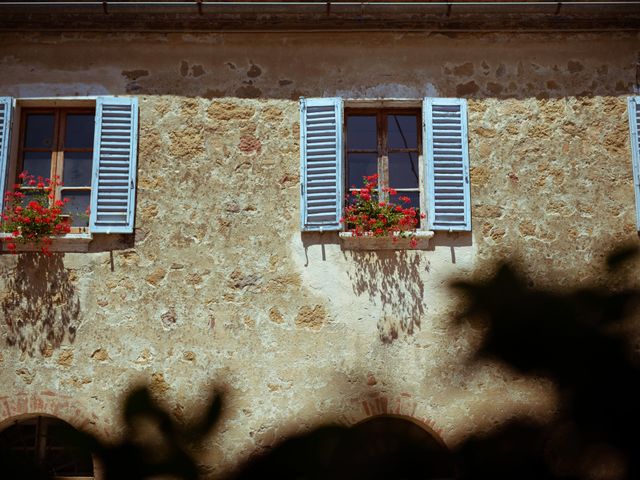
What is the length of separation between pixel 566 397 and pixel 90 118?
5.23 metres

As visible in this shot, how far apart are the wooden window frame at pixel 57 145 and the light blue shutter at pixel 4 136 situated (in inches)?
7.3

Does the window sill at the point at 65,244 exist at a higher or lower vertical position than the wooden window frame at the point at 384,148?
lower

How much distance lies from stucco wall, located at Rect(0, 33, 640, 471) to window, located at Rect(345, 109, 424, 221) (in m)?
0.27

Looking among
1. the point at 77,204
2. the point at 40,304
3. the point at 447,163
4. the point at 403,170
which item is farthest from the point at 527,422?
the point at 77,204

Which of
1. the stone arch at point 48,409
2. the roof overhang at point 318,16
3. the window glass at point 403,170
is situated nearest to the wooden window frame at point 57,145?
the roof overhang at point 318,16

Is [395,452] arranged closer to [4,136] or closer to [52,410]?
[52,410]

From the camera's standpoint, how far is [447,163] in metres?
7.61

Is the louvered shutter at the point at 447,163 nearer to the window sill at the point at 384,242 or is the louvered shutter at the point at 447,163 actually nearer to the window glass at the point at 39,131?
the window sill at the point at 384,242

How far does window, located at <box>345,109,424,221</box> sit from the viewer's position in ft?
25.6

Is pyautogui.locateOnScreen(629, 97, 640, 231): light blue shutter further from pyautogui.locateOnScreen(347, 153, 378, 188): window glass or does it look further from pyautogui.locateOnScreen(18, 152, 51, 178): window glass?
pyautogui.locateOnScreen(18, 152, 51, 178): window glass

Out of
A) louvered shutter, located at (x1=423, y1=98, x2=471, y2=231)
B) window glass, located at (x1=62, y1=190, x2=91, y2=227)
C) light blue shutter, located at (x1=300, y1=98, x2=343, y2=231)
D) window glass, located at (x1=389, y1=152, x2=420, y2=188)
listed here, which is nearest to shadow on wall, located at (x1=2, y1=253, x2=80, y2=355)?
window glass, located at (x1=62, y1=190, x2=91, y2=227)

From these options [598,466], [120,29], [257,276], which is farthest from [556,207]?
[120,29]

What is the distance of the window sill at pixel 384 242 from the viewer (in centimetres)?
739

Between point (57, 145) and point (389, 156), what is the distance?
322cm
